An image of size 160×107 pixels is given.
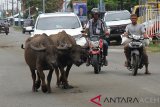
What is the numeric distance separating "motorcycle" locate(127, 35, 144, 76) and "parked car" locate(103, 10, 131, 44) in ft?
57.7

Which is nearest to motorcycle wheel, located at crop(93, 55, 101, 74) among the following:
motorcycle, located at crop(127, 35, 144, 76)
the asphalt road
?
the asphalt road

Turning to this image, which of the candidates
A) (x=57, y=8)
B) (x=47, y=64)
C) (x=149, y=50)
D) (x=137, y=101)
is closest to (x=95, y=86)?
(x=47, y=64)

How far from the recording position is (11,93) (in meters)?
12.8

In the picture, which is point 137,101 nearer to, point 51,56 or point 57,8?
point 51,56

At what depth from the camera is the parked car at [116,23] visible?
34.5m

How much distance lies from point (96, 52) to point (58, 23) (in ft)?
11.9

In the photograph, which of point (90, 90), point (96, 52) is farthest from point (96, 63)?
point (90, 90)

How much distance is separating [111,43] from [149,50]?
9267 mm

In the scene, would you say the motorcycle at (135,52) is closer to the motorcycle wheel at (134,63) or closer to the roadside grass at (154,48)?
the motorcycle wheel at (134,63)

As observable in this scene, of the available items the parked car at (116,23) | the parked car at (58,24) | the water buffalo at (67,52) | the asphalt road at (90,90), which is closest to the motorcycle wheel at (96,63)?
the asphalt road at (90,90)

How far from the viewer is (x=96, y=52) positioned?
16562 mm

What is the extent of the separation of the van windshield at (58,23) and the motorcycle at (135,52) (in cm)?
412

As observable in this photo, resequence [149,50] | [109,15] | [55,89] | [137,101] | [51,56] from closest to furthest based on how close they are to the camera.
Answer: [137,101] < [51,56] < [55,89] < [149,50] < [109,15]

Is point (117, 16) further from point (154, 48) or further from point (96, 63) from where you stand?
point (96, 63)
